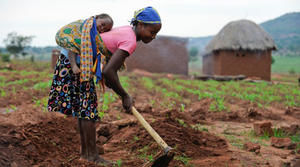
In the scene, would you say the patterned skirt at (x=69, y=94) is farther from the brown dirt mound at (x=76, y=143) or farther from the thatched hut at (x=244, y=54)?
the thatched hut at (x=244, y=54)

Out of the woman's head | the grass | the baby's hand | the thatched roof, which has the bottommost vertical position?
the grass

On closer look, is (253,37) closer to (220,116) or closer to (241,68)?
(241,68)

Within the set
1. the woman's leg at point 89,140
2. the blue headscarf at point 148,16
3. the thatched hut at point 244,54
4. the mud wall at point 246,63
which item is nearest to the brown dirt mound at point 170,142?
the woman's leg at point 89,140

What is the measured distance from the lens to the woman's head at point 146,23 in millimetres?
2373

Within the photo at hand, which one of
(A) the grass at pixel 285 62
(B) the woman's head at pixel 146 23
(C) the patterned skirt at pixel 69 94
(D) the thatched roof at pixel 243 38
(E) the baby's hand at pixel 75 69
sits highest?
(D) the thatched roof at pixel 243 38

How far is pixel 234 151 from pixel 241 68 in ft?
45.8

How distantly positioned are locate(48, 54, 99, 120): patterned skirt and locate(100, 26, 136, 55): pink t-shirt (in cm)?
37

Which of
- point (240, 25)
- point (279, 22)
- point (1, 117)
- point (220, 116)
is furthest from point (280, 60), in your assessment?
point (1, 117)

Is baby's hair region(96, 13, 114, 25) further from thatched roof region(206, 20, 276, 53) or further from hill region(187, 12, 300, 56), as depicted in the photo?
hill region(187, 12, 300, 56)

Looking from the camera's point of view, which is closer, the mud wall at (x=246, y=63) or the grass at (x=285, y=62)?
the mud wall at (x=246, y=63)

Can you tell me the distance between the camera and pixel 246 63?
1661cm

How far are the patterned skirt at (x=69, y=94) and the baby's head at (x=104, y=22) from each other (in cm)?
39

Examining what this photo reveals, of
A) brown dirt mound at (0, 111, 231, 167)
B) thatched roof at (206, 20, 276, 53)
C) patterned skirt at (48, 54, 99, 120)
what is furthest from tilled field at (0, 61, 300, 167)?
thatched roof at (206, 20, 276, 53)

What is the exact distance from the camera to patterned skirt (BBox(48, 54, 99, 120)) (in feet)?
8.29
